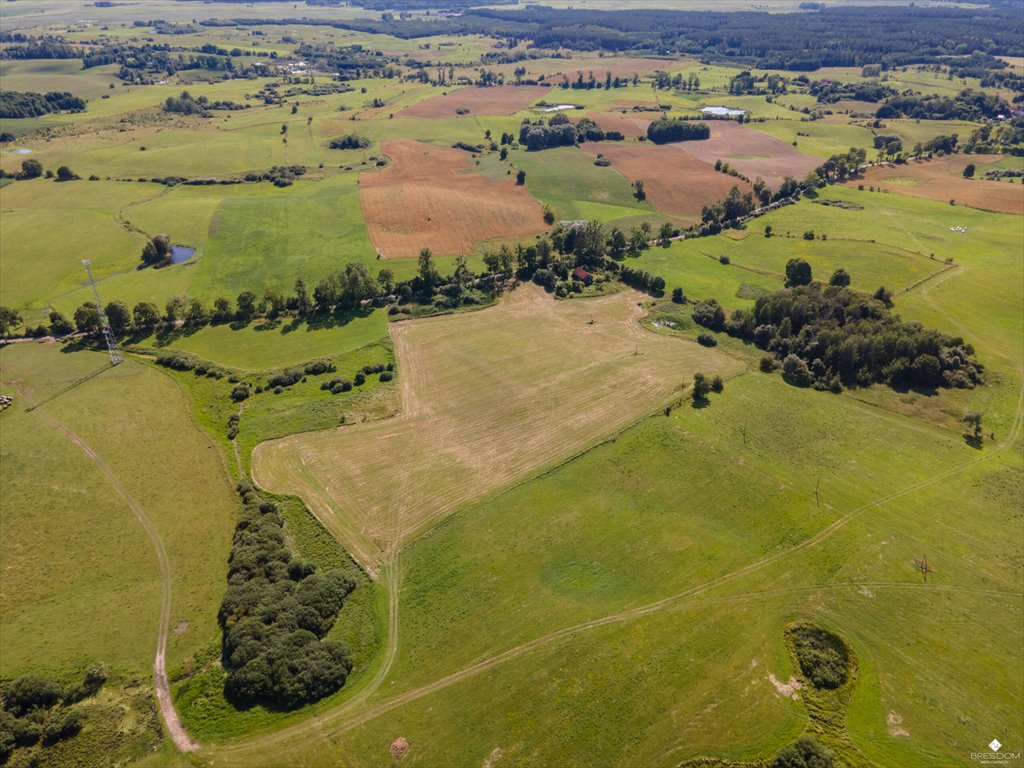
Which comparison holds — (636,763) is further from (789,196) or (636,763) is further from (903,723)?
(789,196)

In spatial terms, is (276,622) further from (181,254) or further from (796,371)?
(181,254)

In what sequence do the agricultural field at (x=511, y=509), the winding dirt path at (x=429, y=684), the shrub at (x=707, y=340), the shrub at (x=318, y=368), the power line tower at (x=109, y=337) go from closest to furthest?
the winding dirt path at (x=429, y=684)
the agricultural field at (x=511, y=509)
the shrub at (x=318, y=368)
the power line tower at (x=109, y=337)
the shrub at (x=707, y=340)

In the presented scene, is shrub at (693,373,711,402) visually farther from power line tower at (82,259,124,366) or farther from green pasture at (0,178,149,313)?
green pasture at (0,178,149,313)

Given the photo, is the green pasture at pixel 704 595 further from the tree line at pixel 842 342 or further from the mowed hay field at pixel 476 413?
the tree line at pixel 842 342

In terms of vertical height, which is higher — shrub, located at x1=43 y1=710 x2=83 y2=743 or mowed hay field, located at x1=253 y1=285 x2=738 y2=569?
mowed hay field, located at x1=253 y1=285 x2=738 y2=569

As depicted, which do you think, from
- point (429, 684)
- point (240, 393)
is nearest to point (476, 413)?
point (240, 393)

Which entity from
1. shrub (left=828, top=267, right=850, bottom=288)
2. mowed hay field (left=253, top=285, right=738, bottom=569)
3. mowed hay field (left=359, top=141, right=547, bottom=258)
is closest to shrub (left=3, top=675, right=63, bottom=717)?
mowed hay field (left=253, top=285, right=738, bottom=569)

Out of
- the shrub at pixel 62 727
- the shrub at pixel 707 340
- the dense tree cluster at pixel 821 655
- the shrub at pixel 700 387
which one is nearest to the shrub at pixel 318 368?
the shrub at pixel 62 727
